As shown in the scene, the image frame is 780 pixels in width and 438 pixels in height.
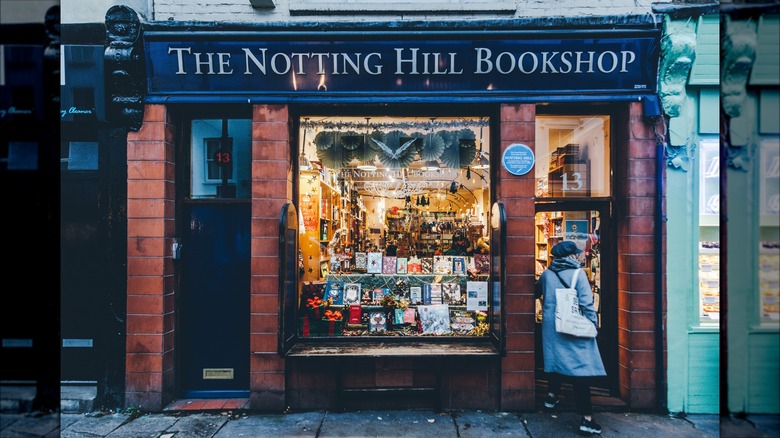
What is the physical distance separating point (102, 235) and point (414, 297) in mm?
4134

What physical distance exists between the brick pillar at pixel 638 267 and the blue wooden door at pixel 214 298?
15.9 feet

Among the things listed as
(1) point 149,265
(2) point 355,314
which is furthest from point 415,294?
(1) point 149,265

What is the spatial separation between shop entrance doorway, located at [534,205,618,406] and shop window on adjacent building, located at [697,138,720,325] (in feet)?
3.20

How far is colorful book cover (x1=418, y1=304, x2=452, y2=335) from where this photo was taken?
6074mm

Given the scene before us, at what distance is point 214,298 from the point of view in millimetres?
5965

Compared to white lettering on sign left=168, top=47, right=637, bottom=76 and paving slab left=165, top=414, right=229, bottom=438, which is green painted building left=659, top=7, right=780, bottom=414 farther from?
paving slab left=165, top=414, right=229, bottom=438

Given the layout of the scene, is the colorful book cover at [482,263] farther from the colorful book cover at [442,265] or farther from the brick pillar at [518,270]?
the brick pillar at [518,270]

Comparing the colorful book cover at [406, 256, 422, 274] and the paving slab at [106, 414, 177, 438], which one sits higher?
the colorful book cover at [406, 256, 422, 274]

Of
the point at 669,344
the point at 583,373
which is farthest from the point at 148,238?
the point at 669,344

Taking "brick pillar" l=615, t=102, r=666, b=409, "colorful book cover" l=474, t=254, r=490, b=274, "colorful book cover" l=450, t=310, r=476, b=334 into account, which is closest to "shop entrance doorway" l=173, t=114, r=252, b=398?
"colorful book cover" l=450, t=310, r=476, b=334

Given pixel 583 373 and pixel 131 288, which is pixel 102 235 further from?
pixel 583 373

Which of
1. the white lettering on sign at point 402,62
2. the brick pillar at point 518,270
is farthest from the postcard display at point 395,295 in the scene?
the white lettering on sign at point 402,62

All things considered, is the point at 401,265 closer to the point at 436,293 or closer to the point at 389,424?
the point at 436,293

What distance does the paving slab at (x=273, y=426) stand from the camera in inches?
195
